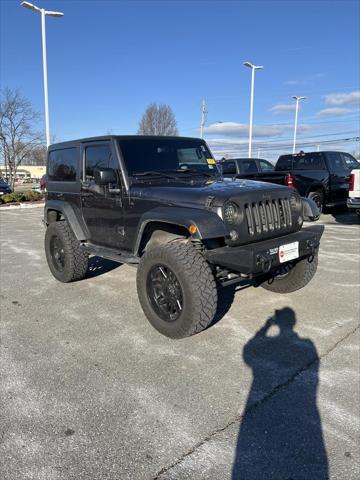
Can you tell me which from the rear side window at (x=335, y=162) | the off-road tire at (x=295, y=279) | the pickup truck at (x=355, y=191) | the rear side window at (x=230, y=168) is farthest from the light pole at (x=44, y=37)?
the off-road tire at (x=295, y=279)

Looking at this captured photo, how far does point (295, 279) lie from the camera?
468cm

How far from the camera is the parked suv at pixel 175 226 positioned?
Result: 345 cm

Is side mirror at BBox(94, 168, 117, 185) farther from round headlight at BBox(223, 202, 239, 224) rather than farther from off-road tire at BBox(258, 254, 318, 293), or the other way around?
off-road tire at BBox(258, 254, 318, 293)

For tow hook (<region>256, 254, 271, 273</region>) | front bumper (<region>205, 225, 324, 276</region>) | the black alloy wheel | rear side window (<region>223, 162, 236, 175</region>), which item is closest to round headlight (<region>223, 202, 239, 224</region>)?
front bumper (<region>205, 225, 324, 276</region>)

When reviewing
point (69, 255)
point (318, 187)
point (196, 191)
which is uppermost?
point (318, 187)

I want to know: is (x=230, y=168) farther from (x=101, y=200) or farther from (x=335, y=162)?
(x=101, y=200)

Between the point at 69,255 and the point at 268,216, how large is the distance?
2778 millimetres

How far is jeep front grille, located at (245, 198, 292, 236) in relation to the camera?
365 centimetres

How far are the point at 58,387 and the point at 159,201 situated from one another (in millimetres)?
1952

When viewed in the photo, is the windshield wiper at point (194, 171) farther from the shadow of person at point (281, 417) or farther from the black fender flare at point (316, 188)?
the black fender flare at point (316, 188)

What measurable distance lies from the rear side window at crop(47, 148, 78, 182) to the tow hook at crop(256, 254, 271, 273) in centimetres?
305

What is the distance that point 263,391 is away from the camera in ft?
9.30

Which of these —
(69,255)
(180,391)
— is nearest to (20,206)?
(69,255)

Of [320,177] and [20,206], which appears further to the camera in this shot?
[20,206]
